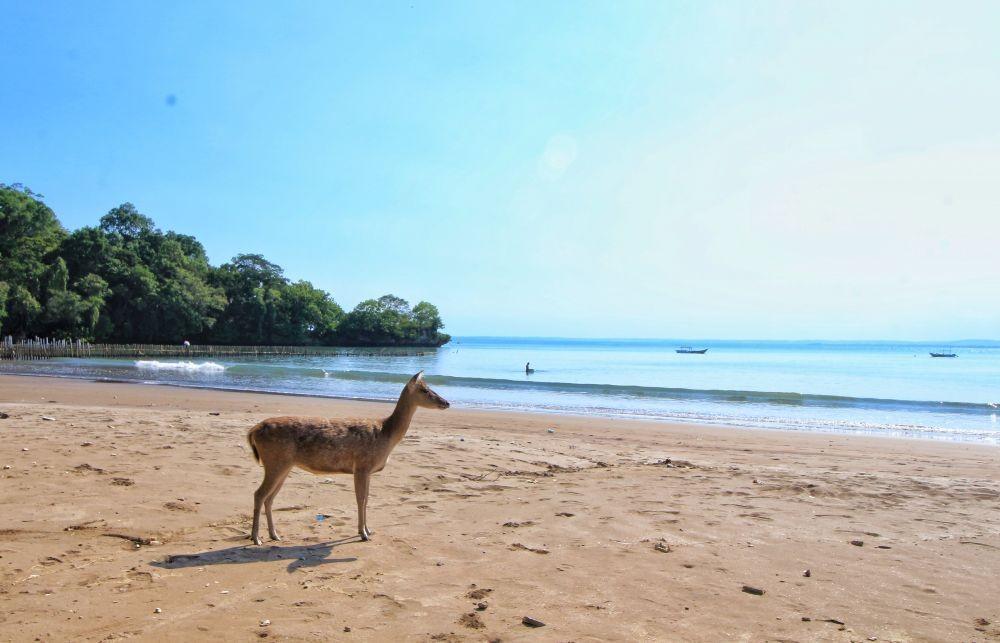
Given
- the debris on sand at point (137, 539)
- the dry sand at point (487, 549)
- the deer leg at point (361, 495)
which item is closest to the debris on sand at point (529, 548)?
the dry sand at point (487, 549)

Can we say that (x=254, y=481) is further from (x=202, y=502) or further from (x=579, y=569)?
(x=579, y=569)

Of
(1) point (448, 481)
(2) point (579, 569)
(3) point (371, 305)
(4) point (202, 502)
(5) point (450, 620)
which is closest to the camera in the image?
(5) point (450, 620)

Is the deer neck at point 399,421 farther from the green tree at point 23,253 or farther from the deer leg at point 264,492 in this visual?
the green tree at point 23,253

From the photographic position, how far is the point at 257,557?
5414mm

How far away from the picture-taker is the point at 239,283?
90.4m

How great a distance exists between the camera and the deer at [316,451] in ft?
19.8

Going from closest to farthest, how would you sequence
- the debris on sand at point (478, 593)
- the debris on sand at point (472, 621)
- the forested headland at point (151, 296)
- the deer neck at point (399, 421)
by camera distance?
1. the debris on sand at point (472, 621)
2. the debris on sand at point (478, 593)
3. the deer neck at point (399, 421)
4. the forested headland at point (151, 296)

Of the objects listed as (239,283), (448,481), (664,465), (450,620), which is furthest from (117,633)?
(239,283)

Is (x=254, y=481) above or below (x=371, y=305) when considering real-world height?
below

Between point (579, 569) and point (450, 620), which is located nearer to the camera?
point (450, 620)

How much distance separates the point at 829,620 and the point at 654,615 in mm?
1238

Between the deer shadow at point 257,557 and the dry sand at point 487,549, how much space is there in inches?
1.1

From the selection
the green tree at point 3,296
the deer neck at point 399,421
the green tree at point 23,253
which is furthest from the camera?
the green tree at point 23,253

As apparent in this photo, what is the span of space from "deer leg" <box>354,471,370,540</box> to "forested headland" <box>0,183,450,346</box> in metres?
61.8
